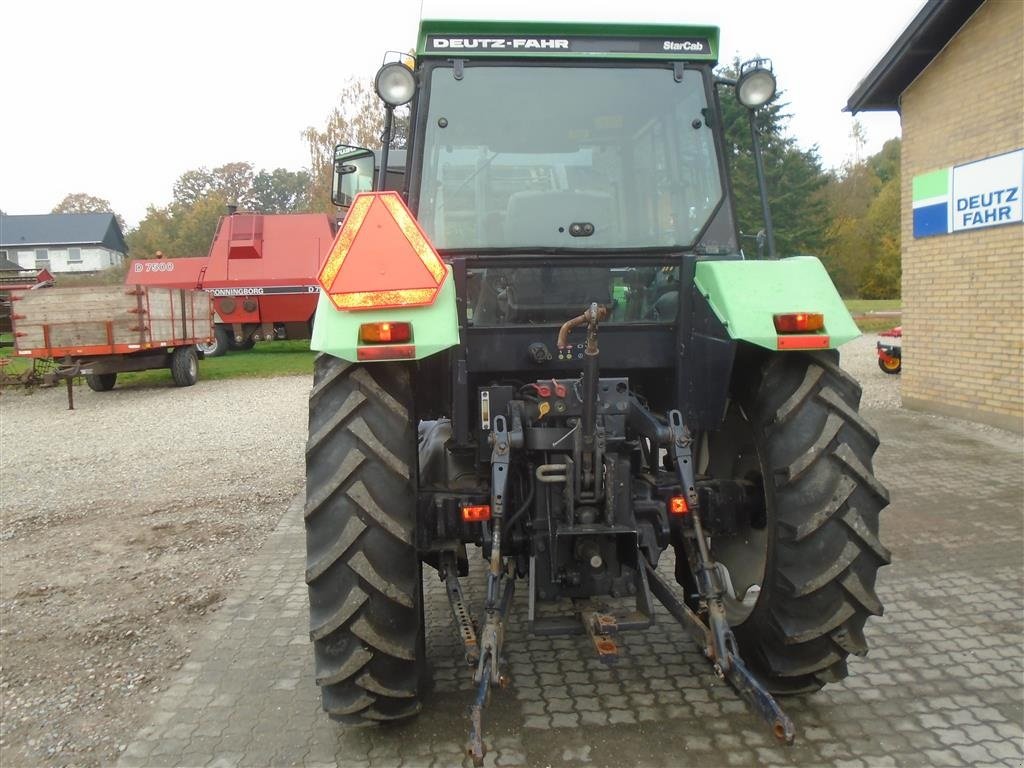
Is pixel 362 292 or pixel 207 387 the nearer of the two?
pixel 362 292

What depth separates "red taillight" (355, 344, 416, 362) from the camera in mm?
2756

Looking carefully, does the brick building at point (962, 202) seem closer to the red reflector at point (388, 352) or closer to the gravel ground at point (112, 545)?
the gravel ground at point (112, 545)

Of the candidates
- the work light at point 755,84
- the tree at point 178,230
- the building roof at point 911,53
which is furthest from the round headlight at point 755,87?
the tree at point 178,230

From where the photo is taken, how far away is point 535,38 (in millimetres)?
3379

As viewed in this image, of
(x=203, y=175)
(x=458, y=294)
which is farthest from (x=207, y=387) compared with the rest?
(x=203, y=175)

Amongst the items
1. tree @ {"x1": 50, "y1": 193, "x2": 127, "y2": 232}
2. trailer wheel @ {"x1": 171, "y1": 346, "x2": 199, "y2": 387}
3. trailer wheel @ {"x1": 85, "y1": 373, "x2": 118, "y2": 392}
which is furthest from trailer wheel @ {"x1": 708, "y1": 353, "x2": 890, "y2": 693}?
tree @ {"x1": 50, "y1": 193, "x2": 127, "y2": 232}

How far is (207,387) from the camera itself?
1483cm

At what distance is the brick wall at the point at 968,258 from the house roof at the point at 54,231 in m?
69.0

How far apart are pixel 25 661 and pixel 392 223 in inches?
114

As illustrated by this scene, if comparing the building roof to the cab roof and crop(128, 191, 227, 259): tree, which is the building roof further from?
crop(128, 191, 227, 259): tree

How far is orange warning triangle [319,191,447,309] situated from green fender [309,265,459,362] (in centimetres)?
4

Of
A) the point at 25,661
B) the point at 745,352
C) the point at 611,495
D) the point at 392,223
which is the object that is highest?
the point at 392,223

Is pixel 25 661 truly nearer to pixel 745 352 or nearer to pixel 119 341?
pixel 745 352

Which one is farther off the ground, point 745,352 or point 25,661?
point 745,352
